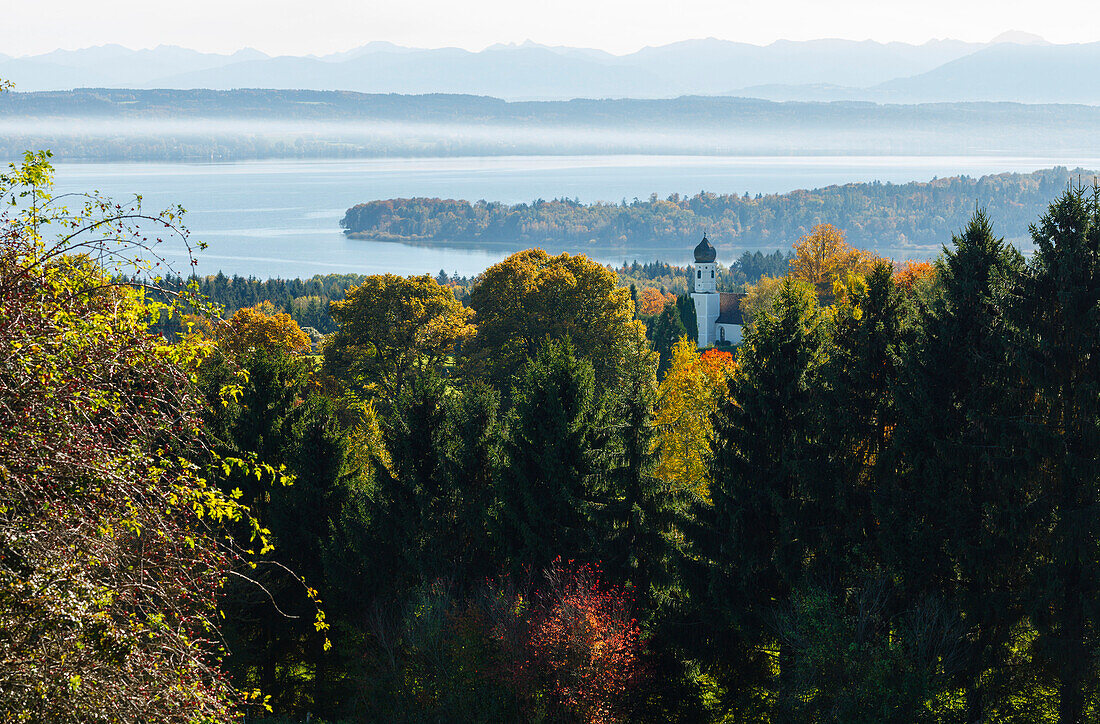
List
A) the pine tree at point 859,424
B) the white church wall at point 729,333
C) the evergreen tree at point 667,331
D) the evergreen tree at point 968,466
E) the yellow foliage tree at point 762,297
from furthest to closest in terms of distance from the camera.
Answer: the white church wall at point 729,333
the evergreen tree at point 667,331
the yellow foliage tree at point 762,297
the pine tree at point 859,424
the evergreen tree at point 968,466

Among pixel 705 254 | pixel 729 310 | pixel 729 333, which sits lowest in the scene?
pixel 729 333

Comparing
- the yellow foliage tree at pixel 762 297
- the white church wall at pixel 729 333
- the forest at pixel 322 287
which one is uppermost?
the yellow foliage tree at pixel 762 297

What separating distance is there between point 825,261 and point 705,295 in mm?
27584

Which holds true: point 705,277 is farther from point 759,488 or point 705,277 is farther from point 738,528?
point 738,528

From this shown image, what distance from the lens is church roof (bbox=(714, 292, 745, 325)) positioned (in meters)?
75.2

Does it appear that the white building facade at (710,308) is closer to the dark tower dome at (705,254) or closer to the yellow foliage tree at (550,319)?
the dark tower dome at (705,254)

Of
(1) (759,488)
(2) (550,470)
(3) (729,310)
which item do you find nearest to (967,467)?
(1) (759,488)

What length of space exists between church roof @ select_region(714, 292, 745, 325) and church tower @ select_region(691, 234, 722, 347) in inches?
18.7

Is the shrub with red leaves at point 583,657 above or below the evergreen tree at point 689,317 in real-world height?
below

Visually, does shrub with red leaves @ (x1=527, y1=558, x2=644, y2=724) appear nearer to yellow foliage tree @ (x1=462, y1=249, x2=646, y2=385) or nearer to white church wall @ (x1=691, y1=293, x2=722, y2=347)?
yellow foliage tree @ (x1=462, y1=249, x2=646, y2=385)

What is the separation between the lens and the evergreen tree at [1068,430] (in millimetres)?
15414

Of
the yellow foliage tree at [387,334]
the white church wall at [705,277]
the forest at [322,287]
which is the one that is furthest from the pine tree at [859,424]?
the white church wall at [705,277]

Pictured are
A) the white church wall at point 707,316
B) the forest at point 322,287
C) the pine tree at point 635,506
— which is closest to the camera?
the pine tree at point 635,506

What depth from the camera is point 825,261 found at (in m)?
48.8
